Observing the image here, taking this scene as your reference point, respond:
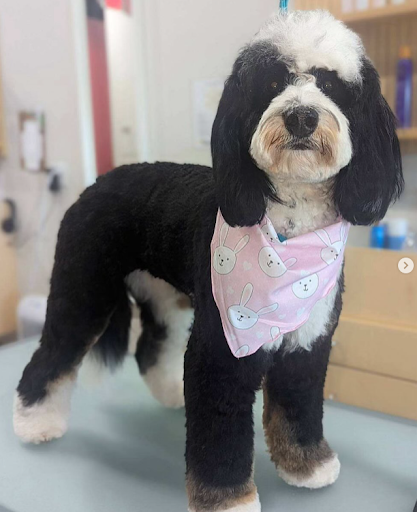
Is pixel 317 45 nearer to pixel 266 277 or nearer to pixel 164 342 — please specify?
pixel 266 277

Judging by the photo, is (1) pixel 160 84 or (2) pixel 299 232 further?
(1) pixel 160 84

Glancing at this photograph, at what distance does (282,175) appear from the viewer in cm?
67

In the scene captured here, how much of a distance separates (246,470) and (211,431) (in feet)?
0.29

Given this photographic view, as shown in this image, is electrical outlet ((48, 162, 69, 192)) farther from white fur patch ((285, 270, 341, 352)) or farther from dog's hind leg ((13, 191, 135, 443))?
white fur patch ((285, 270, 341, 352))

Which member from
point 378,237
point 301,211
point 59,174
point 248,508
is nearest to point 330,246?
point 301,211

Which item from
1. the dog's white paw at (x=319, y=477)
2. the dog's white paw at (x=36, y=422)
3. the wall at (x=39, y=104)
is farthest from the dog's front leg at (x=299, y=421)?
the wall at (x=39, y=104)

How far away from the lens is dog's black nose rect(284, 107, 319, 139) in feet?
2.03

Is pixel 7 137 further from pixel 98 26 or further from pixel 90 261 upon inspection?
pixel 90 261

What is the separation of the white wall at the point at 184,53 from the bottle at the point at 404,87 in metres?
0.38

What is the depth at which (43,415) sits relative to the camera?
1.08 meters

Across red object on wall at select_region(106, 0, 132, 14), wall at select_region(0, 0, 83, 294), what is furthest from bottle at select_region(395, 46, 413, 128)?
wall at select_region(0, 0, 83, 294)

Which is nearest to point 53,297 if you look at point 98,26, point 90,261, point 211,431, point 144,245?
point 90,261

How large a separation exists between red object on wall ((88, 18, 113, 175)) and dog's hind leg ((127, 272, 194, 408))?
0.75 m

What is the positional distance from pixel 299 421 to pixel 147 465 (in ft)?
1.03
